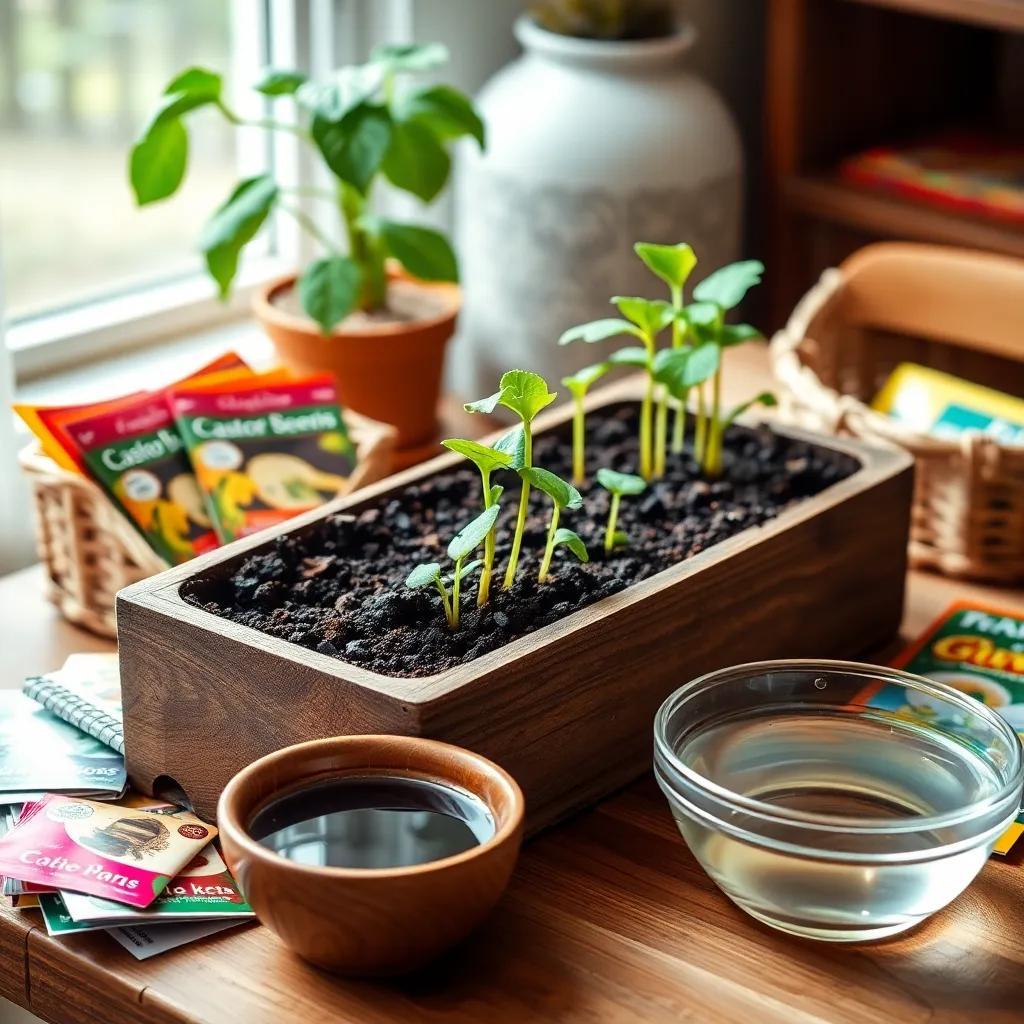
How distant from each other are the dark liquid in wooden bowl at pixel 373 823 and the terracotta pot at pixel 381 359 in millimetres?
713

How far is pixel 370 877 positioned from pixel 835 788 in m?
0.34

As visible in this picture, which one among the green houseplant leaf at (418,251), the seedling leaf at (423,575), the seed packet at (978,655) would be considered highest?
the green houseplant leaf at (418,251)

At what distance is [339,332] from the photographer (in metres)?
1.57

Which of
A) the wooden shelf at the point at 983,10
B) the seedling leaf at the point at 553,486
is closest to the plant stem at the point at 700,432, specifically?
the seedling leaf at the point at 553,486

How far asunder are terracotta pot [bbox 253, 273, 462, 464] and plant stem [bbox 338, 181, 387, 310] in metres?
0.04

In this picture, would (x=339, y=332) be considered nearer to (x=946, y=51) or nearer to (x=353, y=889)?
(x=353, y=889)

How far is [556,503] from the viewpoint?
1.01 metres

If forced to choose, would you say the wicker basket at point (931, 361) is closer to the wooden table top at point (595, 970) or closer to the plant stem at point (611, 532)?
the plant stem at point (611, 532)

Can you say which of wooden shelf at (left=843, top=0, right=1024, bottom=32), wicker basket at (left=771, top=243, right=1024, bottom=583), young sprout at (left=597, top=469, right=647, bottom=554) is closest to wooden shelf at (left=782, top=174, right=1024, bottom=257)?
wicker basket at (left=771, top=243, right=1024, bottom=583)

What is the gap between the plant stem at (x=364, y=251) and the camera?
62.7 inches

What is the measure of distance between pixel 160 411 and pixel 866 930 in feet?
2.30

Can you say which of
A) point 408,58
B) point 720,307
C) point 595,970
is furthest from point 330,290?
point 595,970

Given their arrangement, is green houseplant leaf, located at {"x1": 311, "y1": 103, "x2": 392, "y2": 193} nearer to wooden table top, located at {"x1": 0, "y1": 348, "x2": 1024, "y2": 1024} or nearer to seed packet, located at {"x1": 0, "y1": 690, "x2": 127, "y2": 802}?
seed packet, located at {"x1": 0, "y1": 690, "x2": 127, "y2": 802}

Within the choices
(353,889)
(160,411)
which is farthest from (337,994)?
(160,411)
